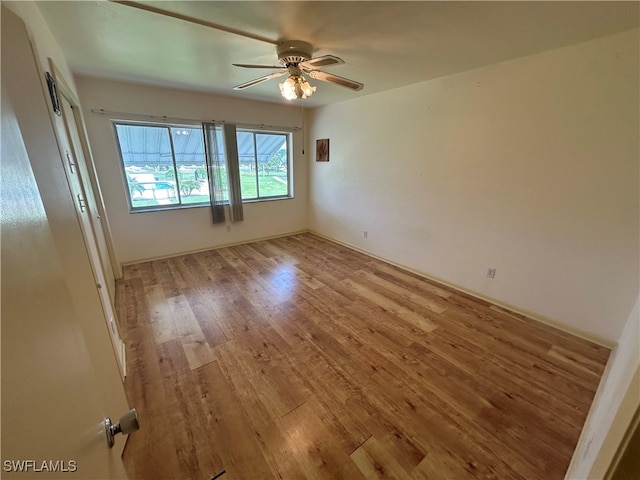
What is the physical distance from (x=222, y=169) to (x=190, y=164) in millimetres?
462

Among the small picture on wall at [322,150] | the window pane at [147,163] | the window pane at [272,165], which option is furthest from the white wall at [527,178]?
the window pane at [147,163]

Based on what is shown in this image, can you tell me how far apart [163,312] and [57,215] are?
5.88 ft

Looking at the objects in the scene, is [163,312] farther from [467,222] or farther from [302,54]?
[467,222]

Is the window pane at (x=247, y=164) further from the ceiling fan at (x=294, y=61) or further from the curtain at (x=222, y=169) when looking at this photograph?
the ceiling fan at (x=294, y=61)

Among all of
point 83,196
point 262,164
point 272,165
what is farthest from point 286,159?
point 83,196

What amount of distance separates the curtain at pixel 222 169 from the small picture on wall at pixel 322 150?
144cm

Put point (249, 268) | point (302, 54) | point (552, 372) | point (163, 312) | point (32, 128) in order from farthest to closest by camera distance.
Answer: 1. point (249, 268)
2. point (163, 312)
3. point (302, 54)
4. point (552, 372)
5. point (32, 128)

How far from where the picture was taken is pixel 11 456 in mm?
300

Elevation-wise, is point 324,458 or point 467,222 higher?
point 467,222

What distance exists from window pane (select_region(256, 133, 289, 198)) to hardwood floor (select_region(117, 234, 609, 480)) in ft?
7.77

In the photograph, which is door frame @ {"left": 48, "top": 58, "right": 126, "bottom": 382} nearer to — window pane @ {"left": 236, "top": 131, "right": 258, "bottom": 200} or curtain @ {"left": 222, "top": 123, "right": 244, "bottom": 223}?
curtain @ {"left": 222, "top": 123, "right": 244, "bottom": 223}

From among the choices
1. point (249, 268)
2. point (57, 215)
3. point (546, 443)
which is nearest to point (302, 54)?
point (57, 215)

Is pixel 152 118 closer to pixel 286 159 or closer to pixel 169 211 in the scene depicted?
pixel 169 211

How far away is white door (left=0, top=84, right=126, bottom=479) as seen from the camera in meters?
0.34
